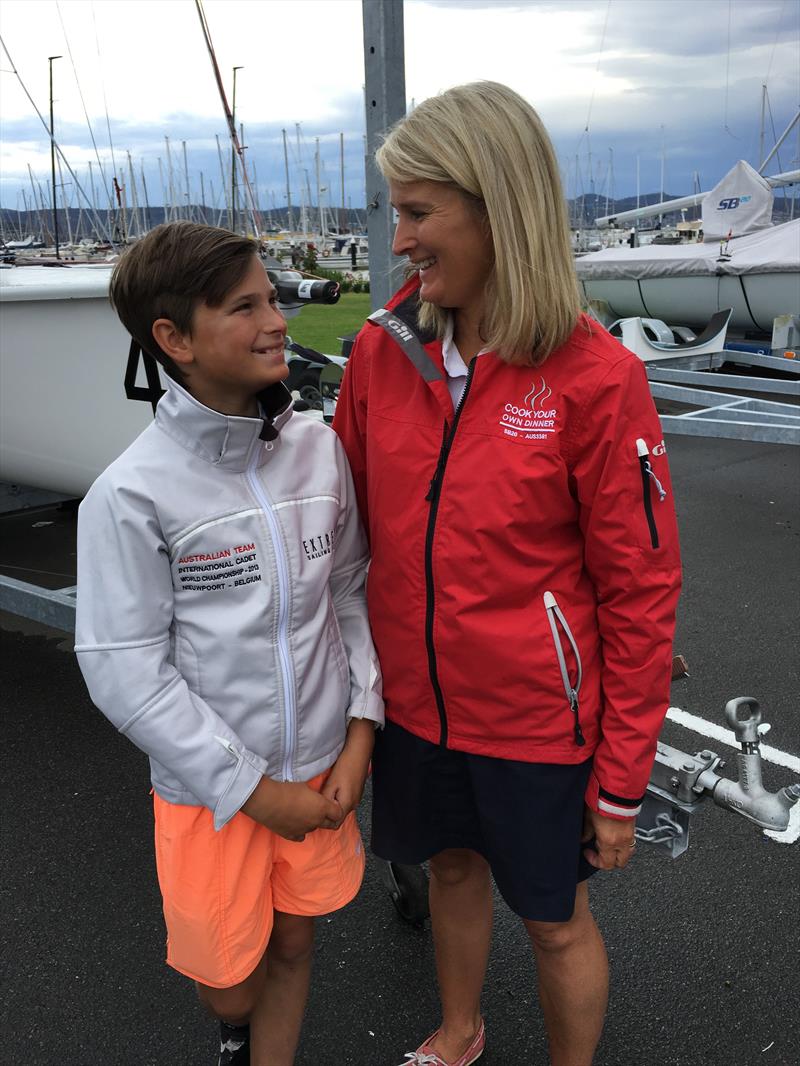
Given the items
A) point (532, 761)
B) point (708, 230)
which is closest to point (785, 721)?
point (532, 761)

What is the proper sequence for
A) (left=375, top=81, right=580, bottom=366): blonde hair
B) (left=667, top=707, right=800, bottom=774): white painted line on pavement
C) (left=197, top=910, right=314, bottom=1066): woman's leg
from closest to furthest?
(left=375, top=81, right=580, bottom=366): blonde hair
(left=197, top=910, right=314, bottom=1066): woman's leg
(left=667, top=707, right=800, bottom=774): white painted line on pavement

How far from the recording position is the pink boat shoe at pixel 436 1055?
2.12 m

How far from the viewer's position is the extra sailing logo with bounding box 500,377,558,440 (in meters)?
1.53

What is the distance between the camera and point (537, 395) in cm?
155

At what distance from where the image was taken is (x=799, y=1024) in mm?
2246

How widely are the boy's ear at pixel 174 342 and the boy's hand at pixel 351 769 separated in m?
0.77

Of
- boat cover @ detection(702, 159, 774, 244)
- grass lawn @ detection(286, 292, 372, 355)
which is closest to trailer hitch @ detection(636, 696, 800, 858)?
grass lawn @ detection(286, 292, 372, 355)

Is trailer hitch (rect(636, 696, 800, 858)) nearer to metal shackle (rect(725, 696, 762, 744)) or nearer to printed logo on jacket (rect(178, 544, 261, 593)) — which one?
metal shackle (rect(725, 696, 762, 744))

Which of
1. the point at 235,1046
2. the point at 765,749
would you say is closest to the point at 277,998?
the point at 235,1046

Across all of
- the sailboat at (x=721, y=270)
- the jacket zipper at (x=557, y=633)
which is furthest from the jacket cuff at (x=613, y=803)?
the sailboat at (x=721, y=270)

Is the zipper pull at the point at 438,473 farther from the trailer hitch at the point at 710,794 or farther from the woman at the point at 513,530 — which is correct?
the trailer hitch at the point at 710,794

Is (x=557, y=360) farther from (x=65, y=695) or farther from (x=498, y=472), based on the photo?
(x=65, y=695)

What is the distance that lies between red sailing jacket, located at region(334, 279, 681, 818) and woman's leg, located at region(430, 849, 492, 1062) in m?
0.43

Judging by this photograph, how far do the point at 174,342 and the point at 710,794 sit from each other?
1.55 m
